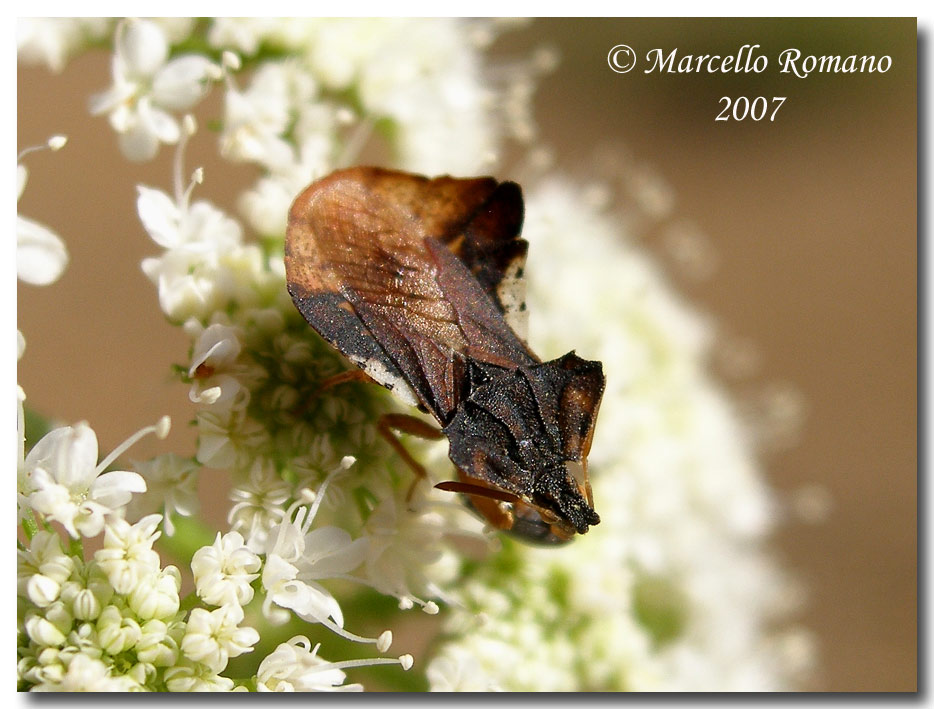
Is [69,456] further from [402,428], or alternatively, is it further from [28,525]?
[402,428]

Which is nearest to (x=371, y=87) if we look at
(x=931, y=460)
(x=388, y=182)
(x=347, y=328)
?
(x=388, y=182)

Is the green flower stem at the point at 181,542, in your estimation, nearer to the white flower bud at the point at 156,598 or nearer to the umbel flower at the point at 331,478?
the umbel flower at the point at 331,478

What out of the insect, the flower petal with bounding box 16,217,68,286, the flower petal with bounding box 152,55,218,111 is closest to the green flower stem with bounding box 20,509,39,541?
the flower petal with bounding box 16,217,68,286

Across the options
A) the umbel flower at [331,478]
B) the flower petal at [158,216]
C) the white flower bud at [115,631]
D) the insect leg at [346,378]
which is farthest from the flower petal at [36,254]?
the white flower bud at [115,631]

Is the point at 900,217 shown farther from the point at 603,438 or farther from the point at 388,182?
the point at 388,182

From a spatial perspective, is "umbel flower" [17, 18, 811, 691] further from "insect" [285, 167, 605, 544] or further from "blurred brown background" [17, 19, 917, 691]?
"blurred brown background" [17, 19, 917, 691]
